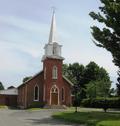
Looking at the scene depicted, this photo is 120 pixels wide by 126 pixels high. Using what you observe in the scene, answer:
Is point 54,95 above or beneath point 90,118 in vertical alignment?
above

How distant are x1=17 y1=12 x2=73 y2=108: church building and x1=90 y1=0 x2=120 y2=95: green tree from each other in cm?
2822

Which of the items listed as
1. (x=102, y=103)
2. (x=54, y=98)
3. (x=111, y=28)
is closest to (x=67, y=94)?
(x=54, y=98)

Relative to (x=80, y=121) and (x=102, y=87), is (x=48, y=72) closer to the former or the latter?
(x=102, y=87)

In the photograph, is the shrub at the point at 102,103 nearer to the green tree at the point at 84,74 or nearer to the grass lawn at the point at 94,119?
the grass lawn at the point at 94,119

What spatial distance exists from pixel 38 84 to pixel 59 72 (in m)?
4.77

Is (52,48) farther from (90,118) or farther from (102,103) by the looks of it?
(90,118)

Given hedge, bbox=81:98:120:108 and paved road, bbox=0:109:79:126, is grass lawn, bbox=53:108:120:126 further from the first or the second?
hedge, bbox=81:98:120:108

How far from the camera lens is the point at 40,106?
6675 centimetres

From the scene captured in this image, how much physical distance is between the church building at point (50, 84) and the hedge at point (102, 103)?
4577 millimetres

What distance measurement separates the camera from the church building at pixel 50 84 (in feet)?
218

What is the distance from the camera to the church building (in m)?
66.6

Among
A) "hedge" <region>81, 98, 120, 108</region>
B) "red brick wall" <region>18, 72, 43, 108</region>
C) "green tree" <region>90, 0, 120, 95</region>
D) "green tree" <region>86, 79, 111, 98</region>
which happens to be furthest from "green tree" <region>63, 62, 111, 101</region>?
"green tree" <region>90, 0, 120, 95</region>

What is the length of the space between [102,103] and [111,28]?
29347 millimetres

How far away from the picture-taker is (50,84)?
219 ft
